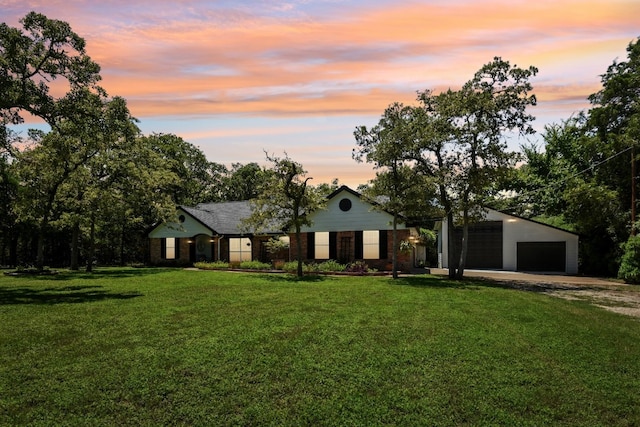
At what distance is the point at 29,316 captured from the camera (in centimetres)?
973

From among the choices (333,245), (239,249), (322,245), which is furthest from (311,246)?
(239,249)

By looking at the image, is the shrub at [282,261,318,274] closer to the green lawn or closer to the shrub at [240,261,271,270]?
the shrub at [240,261,271,270]

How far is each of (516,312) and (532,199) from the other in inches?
1002

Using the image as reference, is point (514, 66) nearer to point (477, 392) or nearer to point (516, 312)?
point (516, 312)

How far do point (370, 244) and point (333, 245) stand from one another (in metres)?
2.53

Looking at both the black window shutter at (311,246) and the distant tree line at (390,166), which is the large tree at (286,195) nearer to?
the distant tree line at (390,166)

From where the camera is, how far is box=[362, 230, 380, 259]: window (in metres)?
25.1

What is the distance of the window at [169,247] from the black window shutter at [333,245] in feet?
44.3

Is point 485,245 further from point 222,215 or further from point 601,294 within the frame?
point 222,215

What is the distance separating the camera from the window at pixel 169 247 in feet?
Answer: 105

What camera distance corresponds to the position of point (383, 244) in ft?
81.4

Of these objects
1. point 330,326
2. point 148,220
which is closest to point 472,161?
point 330,326

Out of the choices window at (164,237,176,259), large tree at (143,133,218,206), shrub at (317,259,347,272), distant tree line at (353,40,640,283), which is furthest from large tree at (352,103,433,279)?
large tree at (143,133,218,206)

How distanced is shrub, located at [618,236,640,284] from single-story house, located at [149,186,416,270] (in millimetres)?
10907
